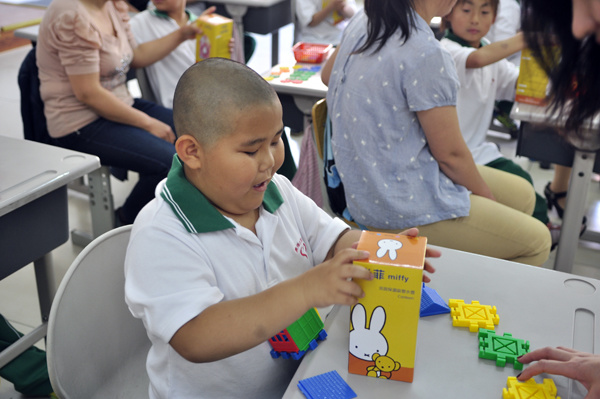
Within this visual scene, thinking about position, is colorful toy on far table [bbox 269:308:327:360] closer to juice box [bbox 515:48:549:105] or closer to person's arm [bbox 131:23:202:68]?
juice box [bbox 515:48:549:105]

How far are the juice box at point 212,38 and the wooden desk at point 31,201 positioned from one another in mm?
1074

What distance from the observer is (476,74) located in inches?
96.6

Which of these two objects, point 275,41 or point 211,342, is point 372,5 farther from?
point 275,41

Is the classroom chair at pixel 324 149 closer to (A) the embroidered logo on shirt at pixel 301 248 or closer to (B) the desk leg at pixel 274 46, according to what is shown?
(A) the embroidered logo on shirt at pixel 301 248

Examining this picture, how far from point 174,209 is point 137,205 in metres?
1.69

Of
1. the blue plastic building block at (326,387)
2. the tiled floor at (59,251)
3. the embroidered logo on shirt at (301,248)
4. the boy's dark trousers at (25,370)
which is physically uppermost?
the embroidered logo on shirt at (301,248)

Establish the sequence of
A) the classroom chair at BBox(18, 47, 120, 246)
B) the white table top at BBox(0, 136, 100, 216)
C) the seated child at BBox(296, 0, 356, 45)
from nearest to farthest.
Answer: the white table top at BBox(0, 136, 100, 216), the classroom chair at BBox(18, 47, 120, 246), the seated child at BBox(296, 0, 356, 45)

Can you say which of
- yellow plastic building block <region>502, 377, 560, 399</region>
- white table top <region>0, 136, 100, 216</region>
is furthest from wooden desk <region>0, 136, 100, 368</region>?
yellow plastic building block <region>502, 377, 560, 399</region>

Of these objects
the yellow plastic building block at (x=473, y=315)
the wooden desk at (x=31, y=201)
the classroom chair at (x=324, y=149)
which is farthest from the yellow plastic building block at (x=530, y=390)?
the wooden desk at (x=31, y=201)

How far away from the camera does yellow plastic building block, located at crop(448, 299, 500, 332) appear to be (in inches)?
43.2

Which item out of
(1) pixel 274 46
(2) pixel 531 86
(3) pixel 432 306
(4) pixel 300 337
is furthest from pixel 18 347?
(1) pixel 274 46

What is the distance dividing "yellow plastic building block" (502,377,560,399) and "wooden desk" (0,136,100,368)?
1.22 meters

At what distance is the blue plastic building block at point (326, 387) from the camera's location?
932 mm

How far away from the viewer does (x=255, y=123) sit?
3.41ft
